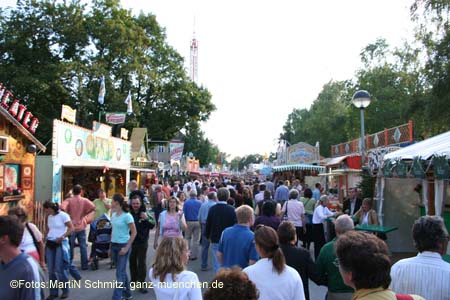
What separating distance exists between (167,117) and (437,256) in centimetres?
3397

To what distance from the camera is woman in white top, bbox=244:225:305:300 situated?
11.2 feet

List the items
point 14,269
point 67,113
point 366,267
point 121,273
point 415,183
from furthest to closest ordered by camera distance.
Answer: point 67,113, point 415,183, point 121,273, point 14,269, point 366,267

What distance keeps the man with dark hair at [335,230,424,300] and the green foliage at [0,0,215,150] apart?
28601 millimetres

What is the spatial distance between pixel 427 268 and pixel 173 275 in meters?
1.99

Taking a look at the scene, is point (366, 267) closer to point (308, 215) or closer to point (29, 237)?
point (29, 237)

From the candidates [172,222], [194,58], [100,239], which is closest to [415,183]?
[172,222]

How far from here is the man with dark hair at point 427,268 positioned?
315cm

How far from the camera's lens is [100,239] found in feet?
29.7

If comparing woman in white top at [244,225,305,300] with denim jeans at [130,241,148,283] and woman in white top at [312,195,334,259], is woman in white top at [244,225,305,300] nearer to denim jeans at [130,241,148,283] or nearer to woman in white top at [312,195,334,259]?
denim jeans at [130,241,148,283]

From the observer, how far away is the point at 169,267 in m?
3.42

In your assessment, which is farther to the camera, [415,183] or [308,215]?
[415,183]

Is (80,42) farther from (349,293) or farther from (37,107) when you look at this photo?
(349,293)

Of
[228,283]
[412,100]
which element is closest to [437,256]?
[228,283]

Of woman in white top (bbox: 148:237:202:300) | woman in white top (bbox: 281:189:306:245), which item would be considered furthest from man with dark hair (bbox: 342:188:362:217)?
woman in white top (bbox: 148:237:202:300)
